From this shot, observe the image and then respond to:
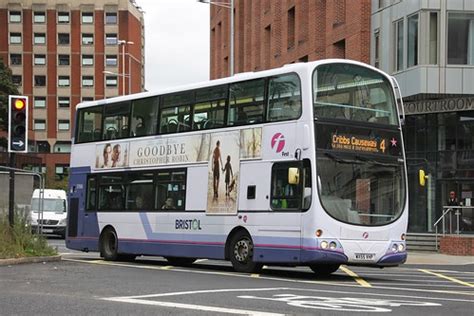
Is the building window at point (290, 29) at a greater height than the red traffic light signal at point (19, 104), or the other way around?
the building window at point (290, 29)

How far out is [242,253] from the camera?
16422mm

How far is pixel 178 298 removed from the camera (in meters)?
10.7

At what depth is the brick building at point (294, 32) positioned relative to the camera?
1262 inches

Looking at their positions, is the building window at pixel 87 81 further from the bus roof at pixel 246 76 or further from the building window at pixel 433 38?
the bus roof at pixel 246 76

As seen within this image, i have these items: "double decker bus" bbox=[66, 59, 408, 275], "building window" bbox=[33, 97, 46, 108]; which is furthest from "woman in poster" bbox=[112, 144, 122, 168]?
"building window" bbox=[33, 97, 46, 108]

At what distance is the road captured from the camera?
32.0ft

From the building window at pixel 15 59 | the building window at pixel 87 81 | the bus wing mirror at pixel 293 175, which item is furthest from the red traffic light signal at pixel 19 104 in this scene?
the building window at pixel 15 59

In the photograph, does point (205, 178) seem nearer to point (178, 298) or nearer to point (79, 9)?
point (178, 298)

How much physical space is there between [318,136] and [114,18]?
8407cm

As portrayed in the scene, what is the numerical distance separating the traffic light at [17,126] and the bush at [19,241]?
172 centimetres

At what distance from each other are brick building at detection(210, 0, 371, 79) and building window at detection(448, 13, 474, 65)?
14.2 ft

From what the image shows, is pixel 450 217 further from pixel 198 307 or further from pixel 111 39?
pixel 111 39

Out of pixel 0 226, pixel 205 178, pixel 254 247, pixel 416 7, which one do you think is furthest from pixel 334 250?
pixel 416 7

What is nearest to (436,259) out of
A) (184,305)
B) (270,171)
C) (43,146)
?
(270,171)
